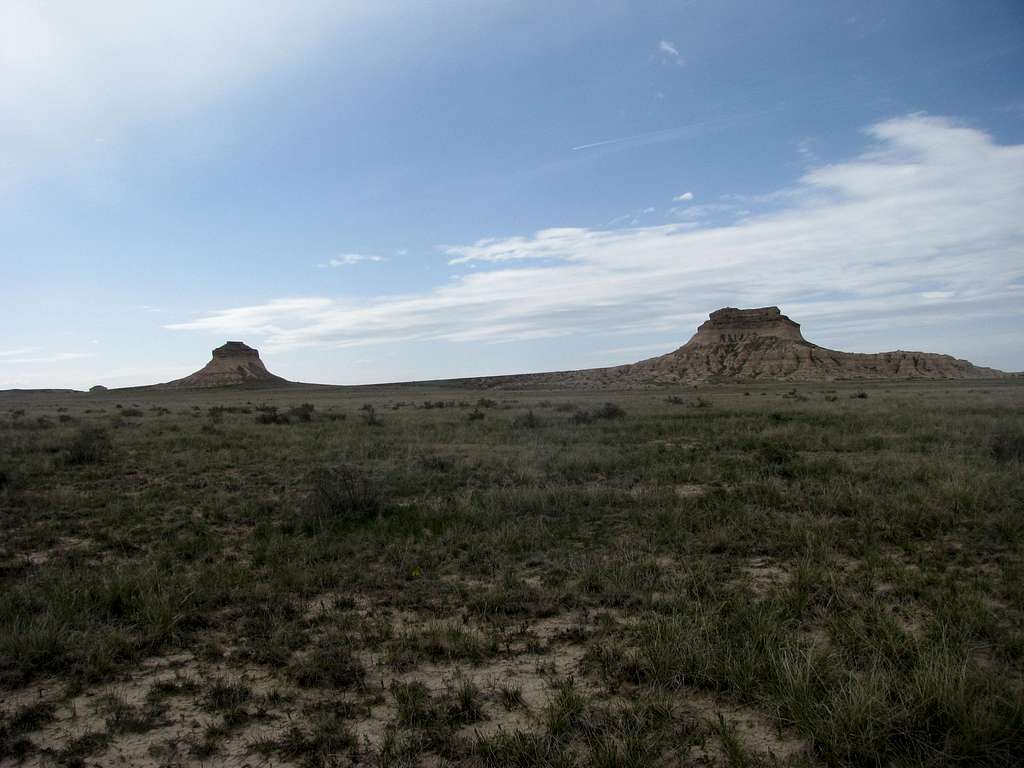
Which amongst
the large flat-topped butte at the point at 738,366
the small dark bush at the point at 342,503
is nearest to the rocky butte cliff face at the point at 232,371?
the large flat-topped butte at the point at 738,366

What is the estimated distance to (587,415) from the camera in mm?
22469

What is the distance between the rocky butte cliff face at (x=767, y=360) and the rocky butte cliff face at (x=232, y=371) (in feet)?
195

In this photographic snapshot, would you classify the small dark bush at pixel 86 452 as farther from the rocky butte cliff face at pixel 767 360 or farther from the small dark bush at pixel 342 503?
the rocky butte cliff face at pixel 767 360

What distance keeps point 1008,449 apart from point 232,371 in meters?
107

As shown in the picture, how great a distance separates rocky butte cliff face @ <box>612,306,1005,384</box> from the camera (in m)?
80.4

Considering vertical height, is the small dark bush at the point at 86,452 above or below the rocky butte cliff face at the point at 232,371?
below

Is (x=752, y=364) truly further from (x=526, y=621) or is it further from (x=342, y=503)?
(x=526, y=621)

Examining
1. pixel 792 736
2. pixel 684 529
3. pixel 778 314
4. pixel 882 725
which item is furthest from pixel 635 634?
pixel 778 314

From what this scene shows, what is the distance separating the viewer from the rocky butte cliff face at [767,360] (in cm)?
8038

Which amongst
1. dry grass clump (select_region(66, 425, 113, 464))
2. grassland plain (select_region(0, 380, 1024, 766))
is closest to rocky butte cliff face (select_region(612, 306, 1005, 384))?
dry grass clump (select_region(66, 425, 113, 464))

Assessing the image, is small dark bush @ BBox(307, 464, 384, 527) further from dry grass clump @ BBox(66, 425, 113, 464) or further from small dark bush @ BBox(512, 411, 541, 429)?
small dark bush @ BBox(512, 411, 541, 429)

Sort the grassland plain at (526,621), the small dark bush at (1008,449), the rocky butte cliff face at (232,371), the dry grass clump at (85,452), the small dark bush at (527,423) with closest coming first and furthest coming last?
the grassland plain at (526,621) → the small dark bush at (1008,449) → the dry grass clump at (85,452) → the small dark bush at (527,423) → the rocky butte cliff face at (232,371)

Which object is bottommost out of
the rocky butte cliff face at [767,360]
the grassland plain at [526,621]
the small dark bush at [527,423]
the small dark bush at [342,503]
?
the grassland plain at [526,621]

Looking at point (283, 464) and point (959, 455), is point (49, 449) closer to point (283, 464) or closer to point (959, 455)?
point (283, 464)
